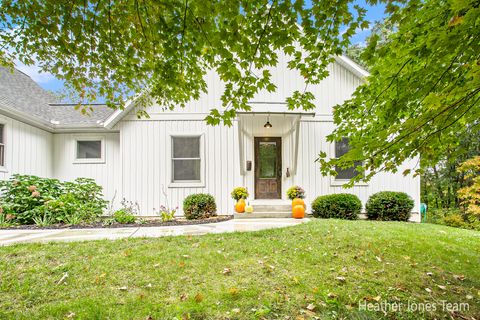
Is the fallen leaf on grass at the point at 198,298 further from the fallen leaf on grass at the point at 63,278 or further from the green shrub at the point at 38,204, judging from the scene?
the green shrub at the point at 38,204

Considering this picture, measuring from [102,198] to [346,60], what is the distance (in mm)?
9511

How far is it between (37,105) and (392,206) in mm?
12593

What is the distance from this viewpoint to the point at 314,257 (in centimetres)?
374

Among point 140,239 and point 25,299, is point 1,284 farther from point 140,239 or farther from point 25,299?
point 140,239

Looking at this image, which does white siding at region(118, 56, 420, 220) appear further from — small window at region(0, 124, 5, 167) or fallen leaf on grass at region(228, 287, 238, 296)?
fallen leaf on grass at region(228, 287, 238, 296)

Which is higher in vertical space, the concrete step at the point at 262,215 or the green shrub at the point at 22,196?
the green shrub at the point at 22,196

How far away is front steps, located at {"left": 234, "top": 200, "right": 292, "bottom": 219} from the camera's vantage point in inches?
284

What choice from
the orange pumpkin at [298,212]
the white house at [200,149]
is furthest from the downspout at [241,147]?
the orange pumpkin at [298,212]

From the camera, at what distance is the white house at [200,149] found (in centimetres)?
820

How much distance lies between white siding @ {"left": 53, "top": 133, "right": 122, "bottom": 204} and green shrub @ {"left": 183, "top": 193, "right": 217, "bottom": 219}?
2.97 metres

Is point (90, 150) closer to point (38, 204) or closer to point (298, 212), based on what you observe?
point (38, 204)

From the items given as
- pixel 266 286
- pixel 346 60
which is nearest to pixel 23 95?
pixel 266 286

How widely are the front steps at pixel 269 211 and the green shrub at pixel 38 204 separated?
4.40 meters

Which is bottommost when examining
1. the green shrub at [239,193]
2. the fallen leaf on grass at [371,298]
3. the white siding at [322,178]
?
the fallen leaf on grass at [371,298]
